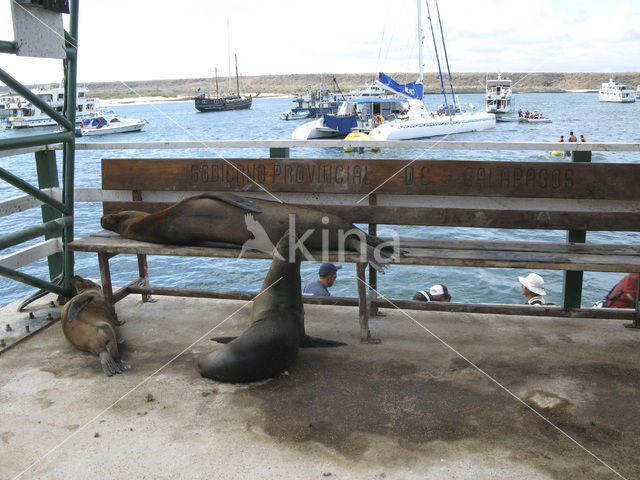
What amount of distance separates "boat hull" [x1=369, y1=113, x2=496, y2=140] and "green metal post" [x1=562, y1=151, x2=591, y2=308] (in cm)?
3062

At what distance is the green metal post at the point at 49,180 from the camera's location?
15.7 feet

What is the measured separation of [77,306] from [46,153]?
4.67ft

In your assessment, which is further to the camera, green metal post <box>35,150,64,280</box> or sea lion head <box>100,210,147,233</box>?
green metal post <box>35,150,64,280</box>

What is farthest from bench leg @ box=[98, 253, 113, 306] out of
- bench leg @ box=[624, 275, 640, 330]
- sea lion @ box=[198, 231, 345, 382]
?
bench leg @ box=[624, 275, 640, 330]

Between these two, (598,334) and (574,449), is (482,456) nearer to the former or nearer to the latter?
(574,449)

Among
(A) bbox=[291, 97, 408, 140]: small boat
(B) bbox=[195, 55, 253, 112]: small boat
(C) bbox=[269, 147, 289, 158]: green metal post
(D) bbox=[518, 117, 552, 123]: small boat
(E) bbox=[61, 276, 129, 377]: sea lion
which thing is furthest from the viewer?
(B) bbox=[195, 55, 253, 112]: small boat

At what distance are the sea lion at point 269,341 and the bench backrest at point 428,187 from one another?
2.76ft

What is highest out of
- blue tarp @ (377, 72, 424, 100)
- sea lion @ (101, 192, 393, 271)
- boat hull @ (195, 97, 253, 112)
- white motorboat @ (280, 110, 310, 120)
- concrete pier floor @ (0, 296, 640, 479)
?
boat hull @ (195, 97, 253, 112)

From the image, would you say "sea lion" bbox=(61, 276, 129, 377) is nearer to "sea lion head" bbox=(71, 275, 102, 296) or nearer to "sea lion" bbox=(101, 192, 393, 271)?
"sea lion head" bbox=(71, 275, 102, 296)

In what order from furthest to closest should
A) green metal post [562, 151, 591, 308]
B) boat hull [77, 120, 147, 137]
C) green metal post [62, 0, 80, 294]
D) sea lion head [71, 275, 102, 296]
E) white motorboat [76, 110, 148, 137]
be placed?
1. white motorboat [76, 110, 148, 137]
2. boat hull [77, 120, 147, 137]
3. sea lion head [71, 275, 102, 296]
4. green metal post [62, 0, 80, 294]
5. green metal post [562, 151, 591, 308]

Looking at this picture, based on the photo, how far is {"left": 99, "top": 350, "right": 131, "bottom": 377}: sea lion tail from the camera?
3564 millimetres

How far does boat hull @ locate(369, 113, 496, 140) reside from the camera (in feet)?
116

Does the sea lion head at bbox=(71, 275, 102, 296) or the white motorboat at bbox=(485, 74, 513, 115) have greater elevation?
the white motorboat at bbox=(485, 74, 513, 115)

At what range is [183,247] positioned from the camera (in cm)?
399
